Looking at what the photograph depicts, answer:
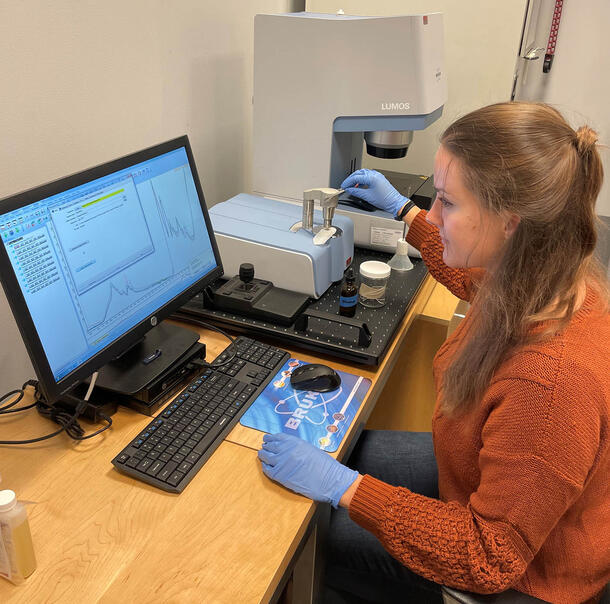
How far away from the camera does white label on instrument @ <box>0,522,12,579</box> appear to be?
28.2 inches

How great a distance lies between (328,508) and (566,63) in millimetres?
1994

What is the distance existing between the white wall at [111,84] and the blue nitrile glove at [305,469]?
606 mm

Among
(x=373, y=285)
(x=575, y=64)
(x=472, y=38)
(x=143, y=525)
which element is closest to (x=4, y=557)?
(x=143, y=525)

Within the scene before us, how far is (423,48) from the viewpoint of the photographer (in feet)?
4.53

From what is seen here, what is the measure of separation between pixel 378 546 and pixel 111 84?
1134 millimetres

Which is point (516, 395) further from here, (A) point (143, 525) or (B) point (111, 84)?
(B) point (111, 84)

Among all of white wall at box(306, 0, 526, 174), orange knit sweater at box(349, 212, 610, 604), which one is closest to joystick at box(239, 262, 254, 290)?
orange knit sweater at box(349, 212, 610, 604)

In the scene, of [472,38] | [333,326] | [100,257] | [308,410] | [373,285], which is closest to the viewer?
[100,257]

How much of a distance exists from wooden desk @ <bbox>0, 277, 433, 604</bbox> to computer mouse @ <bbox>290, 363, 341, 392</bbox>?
0.46 ft

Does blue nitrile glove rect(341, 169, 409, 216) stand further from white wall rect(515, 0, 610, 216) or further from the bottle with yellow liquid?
the bottle with yellow liquid

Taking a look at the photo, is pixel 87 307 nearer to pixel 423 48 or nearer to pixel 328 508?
pixel 328 508

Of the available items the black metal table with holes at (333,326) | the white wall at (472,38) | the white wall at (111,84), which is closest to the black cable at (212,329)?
the black metal table with holes at (333,326)

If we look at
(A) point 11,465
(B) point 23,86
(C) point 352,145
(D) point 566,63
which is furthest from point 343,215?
(D) point 566,63

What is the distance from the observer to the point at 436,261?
1438 millimetres
